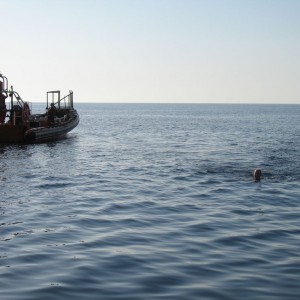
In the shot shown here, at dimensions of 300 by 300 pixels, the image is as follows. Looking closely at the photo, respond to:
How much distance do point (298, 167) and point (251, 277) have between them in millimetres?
16874

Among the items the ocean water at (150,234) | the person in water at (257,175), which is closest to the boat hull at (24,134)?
the ocean water at (150,234)

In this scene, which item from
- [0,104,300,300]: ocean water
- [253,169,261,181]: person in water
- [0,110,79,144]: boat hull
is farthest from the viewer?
[0,110,79,144]: boat hull

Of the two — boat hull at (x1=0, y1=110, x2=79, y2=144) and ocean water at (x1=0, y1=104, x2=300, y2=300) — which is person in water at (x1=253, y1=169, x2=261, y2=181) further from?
boat hull at (x1=0, y1=110, x2=79, y2=144)

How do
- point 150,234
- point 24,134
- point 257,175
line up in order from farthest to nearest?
point 24,134
point 257,175
point 150,234

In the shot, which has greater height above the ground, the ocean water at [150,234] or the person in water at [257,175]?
the person in water at [257,175]

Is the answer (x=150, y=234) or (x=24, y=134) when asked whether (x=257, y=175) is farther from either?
(x=24, y=134)

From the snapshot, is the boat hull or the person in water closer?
the person in water

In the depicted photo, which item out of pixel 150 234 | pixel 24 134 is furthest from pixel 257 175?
pixel 24 134

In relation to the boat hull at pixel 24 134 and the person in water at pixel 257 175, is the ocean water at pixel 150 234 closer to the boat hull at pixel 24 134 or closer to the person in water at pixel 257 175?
Answer: the person in water at pixel 257 175

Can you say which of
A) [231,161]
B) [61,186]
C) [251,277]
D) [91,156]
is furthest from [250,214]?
[91,156]

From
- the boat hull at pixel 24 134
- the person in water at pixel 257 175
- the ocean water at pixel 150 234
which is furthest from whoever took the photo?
the boat hull at pixel 24 134

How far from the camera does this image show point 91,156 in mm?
33438

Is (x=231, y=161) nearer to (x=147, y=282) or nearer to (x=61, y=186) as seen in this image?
(x=61, y=186)

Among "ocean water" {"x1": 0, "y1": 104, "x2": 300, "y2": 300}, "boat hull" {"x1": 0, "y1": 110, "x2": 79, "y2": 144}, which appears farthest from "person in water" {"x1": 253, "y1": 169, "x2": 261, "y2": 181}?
"boat hull" {"x1": 0, "y1": 110, "x2": 79, "y2": 144}
